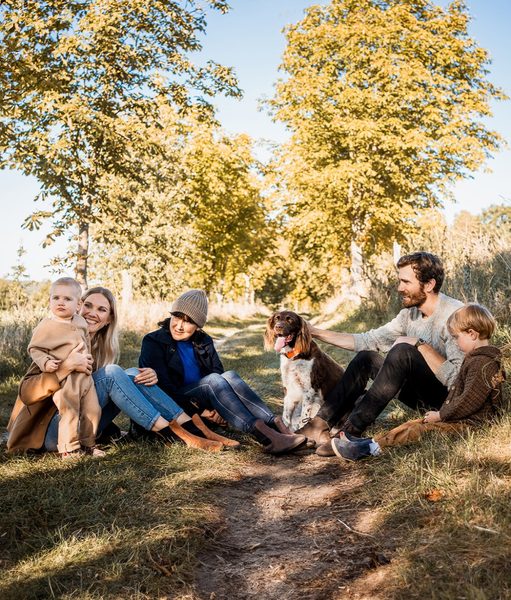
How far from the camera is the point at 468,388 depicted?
4027mm

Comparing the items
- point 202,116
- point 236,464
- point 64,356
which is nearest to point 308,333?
point 236,464

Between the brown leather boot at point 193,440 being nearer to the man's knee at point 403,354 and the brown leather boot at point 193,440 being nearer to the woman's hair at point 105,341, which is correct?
the woman's hair at point 105,341

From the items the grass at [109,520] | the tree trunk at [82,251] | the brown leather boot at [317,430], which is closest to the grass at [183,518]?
the grass at [109,520]

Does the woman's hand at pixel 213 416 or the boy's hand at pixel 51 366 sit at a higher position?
the boy's hand at pixel 51 366

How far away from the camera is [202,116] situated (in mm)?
11938

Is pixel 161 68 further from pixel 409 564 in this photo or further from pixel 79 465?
pixel 409 564

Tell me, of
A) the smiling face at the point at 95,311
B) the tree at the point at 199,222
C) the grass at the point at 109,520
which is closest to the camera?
the grass at the point at 109,520

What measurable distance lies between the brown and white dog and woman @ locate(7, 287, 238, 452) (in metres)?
0.88

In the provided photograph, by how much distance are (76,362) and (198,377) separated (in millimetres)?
1339

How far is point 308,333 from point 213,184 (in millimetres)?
22698

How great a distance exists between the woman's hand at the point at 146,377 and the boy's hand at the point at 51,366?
0.70 m

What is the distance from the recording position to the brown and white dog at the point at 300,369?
5.59 meters

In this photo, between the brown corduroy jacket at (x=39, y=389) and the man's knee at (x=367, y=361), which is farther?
the man's knee at (x=367, y=361)

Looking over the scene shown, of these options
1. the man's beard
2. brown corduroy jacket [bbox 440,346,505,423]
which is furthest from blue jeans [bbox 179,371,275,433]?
brown corduroy jacket [bbox 440,346,505,423]
